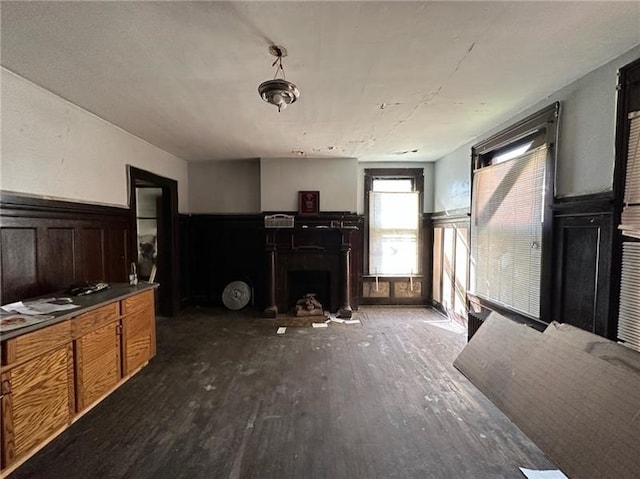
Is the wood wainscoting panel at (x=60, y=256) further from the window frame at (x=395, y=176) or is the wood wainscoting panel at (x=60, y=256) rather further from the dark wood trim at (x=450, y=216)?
the dark wood trim at (x=450, y=216)

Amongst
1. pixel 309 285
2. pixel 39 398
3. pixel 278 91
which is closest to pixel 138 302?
pixel 39 398

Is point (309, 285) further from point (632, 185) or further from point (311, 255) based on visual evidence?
point (632, 185)

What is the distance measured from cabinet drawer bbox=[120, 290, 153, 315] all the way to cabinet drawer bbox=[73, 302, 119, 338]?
0.11m

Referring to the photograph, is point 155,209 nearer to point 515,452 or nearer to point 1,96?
point 1,96

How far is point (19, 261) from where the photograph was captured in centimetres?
220

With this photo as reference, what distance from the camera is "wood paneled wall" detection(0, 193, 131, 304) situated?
84.2 inches

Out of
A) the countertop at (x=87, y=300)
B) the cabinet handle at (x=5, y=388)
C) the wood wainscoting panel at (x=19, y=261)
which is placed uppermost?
the wood wainscoting panel at (x=19, y=261)

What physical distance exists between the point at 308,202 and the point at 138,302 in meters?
2.82

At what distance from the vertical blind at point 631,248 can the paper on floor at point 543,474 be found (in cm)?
87

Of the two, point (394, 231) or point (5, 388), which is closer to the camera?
point (5, 388)

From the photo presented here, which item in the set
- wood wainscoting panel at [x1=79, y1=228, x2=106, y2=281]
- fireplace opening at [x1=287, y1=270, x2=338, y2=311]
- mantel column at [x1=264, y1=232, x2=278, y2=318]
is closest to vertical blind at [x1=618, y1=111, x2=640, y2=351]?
fireplace opening at [x1=287, y1=270, x2=338, y2=311]

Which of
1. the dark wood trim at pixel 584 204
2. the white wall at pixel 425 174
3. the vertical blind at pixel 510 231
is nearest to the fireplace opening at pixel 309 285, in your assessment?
the white wall at pixel 425 174

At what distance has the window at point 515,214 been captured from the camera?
97.7 inches

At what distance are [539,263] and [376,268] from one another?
2771 mm
